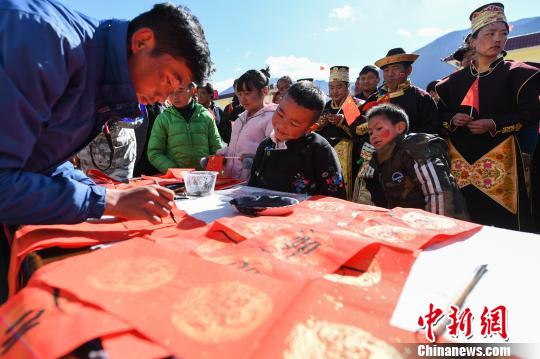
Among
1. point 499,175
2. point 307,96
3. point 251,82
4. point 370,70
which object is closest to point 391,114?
point 307,96

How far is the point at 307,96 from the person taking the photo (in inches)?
69.1

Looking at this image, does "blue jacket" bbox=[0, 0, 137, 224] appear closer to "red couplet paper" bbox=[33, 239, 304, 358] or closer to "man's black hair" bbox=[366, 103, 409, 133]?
"red couplet paper" bbox=[33, 239, 304, 358]

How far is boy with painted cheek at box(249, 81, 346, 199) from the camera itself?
5.55 ft

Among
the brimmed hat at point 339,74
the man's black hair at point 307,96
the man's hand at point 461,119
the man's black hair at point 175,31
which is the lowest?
the man's hand at point 461,119

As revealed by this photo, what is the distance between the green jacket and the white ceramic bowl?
42.6 inches

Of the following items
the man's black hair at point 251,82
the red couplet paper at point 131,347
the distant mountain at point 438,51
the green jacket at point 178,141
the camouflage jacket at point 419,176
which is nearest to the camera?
the red couplet paper at point 131,347

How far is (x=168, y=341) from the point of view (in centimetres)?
38

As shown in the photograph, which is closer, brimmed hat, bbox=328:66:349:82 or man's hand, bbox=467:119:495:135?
man's hand, bbox=467:119:495:135

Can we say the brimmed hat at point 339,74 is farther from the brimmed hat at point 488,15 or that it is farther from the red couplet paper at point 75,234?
the red couplet paper at point 75,234

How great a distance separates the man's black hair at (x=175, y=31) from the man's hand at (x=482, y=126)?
2.11 meters

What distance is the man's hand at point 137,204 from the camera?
2.64 feet

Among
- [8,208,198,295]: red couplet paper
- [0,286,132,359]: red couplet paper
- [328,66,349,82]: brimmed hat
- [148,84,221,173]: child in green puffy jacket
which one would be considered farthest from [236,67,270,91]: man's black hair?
[0,286,132,359]: red couplet paper

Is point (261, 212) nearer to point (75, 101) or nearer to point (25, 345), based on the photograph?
point (75, 101)

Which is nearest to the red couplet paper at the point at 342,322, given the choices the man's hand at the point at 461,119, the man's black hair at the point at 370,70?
the man's hand at the point at 461,119
